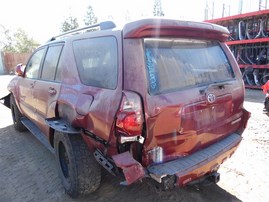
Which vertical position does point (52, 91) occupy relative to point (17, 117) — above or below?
above

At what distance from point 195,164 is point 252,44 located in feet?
34.3

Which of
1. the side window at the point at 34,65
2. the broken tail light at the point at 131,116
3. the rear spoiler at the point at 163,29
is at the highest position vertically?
the rear spoiler at the point at 163,29

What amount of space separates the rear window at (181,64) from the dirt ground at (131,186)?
98 cm

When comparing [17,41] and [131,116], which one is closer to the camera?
[131,116]

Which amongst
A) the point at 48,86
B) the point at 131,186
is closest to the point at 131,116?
the point at 131,186

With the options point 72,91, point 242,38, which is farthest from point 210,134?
point 242,38

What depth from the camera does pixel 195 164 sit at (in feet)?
7.72

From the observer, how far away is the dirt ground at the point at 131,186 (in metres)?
3.00

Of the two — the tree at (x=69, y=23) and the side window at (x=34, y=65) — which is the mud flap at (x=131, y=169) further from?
the tree at (x=69, y=23)

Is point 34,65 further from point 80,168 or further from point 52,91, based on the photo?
point 80,168

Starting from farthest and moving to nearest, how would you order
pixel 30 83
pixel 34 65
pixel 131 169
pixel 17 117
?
1. pixel 17 117
2. pixel 34 65
3. pixel 30 83
4. pixel 131 169

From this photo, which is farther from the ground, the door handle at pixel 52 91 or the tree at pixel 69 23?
the tree at pixel 69 23

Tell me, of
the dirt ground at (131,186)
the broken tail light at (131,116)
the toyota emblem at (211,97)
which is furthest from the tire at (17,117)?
the toyota emblem at (211,97)

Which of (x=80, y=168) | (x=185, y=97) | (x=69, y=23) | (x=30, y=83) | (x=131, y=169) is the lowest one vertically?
(x=80, y=168)
